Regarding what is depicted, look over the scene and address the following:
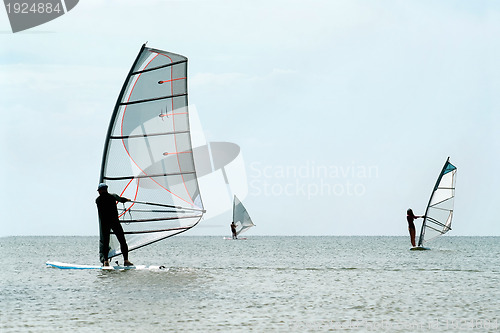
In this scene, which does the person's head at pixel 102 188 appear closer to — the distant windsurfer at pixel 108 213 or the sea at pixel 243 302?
the distant windsurfer at pixel 108 213

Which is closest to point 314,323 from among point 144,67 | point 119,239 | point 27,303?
point 27,303

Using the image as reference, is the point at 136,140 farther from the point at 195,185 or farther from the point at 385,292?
the point at 385,292

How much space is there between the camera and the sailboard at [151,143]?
55.1 feet

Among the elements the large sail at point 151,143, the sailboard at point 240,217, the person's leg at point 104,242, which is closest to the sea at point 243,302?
the person's leg at point 104,242

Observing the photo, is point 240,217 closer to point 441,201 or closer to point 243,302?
point 441,201

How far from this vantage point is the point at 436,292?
13.6 meters

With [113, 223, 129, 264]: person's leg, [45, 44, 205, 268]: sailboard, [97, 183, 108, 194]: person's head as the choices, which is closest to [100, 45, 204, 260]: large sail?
[45, 44, 205, 268]: sailboard

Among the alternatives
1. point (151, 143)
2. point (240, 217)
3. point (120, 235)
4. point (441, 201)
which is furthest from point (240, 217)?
point (120, 235)

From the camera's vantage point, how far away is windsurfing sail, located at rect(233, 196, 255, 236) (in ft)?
214

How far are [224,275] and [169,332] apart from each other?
8.61 meters

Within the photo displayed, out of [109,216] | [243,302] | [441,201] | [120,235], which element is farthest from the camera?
[441,201]

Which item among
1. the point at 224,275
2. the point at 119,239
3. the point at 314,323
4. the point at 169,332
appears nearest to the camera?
the point at 169,332

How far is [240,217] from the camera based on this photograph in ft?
219

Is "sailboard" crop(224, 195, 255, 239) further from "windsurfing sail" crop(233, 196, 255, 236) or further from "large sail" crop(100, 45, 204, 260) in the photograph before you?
"large sail" crop(100, 45, 204, 260)
